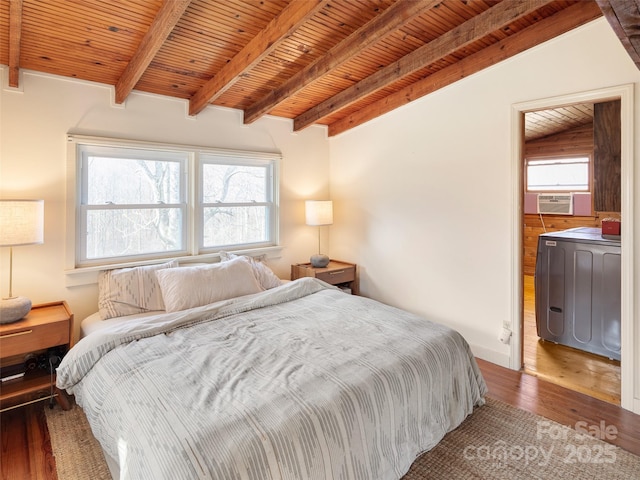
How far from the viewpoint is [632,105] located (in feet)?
7.47

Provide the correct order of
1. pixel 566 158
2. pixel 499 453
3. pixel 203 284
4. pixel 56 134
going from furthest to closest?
pixel 566 158 < pixel 203 284 < pixel 56 134 < pixel 499 453

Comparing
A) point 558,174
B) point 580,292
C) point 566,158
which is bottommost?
point 580,292

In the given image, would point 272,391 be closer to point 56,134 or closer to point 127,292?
point 127,292

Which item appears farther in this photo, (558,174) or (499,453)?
(558,174)

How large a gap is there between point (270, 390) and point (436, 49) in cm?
268

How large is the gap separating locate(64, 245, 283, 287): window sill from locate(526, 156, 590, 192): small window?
480 centimetres

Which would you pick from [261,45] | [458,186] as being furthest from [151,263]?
[458,186]

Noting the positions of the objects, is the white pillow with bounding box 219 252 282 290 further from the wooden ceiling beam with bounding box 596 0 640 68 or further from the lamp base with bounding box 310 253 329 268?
the wooden ceiling beam with bounding box 596 0 640 68

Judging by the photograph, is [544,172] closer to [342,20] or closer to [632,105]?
[632,105]

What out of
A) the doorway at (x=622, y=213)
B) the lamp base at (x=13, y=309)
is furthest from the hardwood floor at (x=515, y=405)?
the lamp base at (x=13, y=309)

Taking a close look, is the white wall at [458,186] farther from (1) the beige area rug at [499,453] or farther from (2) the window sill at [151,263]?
(2) the window sill at [151,263]

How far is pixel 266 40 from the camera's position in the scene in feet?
7.61

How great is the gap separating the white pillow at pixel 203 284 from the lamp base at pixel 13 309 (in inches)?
33.3

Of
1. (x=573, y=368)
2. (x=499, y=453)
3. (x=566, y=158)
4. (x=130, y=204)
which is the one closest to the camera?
(x=499, y=453)
